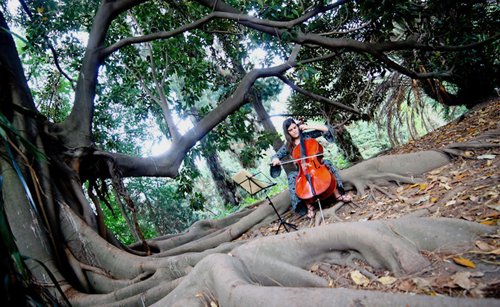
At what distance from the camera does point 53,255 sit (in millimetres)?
2930

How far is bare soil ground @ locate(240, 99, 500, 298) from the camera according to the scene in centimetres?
151

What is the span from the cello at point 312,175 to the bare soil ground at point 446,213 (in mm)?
479

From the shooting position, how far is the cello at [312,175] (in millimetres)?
3463

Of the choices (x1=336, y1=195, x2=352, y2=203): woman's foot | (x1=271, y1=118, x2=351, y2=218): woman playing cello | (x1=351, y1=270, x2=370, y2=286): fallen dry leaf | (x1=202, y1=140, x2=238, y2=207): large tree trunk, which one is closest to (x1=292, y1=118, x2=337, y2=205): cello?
(x1=271, y1=118, x2=351, y2=218): woman playing cello

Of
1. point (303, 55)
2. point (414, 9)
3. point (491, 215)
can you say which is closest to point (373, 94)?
point (303, 55)

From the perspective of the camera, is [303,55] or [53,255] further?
[303,55]

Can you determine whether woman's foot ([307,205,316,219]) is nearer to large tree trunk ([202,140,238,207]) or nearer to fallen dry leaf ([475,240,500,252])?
fallen dry leaf ([475,240,500,252])

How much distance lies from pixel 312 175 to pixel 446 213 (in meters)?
1.47

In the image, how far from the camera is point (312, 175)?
140 inches

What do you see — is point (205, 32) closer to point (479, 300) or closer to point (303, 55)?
point (303, 55)

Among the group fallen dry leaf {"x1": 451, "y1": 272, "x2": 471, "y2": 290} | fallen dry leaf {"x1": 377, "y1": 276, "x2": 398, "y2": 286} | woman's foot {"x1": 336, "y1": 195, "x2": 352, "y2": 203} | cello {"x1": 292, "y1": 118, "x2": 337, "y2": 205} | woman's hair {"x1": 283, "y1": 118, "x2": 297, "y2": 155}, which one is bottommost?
fallen dry leaf {"x1": 451, "y1": 272, "x2": 471, "y2": 290}

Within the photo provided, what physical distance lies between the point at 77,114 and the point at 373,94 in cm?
698

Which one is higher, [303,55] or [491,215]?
[303,55]

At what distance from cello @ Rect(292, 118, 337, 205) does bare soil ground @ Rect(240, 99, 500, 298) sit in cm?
48
